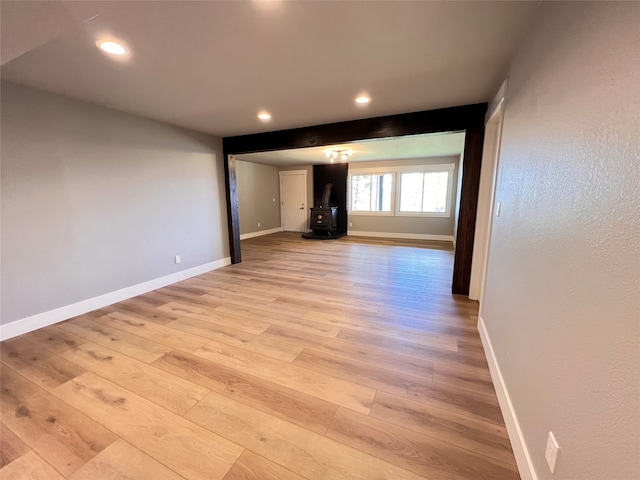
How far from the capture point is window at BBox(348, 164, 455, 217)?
653 cm

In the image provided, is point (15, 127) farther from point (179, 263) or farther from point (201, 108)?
point (179, 263)

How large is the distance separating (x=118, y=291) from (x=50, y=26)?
8.55 feet

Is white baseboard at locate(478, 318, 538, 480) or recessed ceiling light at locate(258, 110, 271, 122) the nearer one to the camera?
white baseboard at locate(478, 318, 538, 480)

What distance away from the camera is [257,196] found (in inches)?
292

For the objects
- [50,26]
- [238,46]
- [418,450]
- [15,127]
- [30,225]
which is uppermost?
[238,46]

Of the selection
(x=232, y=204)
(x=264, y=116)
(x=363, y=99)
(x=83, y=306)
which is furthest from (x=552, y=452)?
(x=232, y=204)

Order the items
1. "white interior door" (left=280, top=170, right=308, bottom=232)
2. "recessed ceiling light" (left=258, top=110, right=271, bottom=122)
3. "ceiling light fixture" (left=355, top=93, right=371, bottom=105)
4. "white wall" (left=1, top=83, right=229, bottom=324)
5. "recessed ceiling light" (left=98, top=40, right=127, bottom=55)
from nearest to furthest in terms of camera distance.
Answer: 1. "recessed ceiling light" (left=98, top=40, right=127, bottom=55)
2. "white wall" (left=1, top=83, right=229, bottom=324)
3. "ceiling light fixture" (left=355, top=93, right=371, bottom=105)
4. "recessed ceiling light" (left=258, top=110, right=271, bottom=122)
5. "white interior door" (left=280, top=170, right=308, bottom=232)

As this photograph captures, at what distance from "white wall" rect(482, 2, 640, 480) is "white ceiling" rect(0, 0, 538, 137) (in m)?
0.47

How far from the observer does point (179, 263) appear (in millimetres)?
3680

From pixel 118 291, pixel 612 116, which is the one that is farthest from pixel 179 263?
pixel 612 116

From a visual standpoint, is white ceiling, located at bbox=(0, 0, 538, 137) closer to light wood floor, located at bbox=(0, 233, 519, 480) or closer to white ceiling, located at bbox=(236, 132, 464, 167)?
white ceiling, located at bbox=(236, 132, 464, 167)

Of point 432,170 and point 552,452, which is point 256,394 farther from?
point 432,170

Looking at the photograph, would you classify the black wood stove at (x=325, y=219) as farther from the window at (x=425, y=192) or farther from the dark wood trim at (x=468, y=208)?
the dark wood trim at (x=468, y=208)

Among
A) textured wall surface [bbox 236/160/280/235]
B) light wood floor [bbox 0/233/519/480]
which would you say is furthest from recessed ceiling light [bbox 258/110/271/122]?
textured wall surface [bbox 236/160/280/235]
